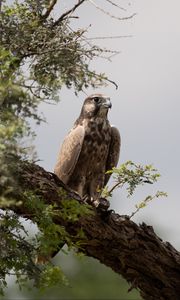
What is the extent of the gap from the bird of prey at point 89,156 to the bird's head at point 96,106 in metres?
0.06

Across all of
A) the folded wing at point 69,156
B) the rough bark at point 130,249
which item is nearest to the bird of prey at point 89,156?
the folded wing at point 69,156

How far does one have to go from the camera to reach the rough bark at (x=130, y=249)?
7484 millimetres

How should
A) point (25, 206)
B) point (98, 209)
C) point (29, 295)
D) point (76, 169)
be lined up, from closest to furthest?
point (25, 206) → point (98, 209) → point (76, 169) → point (29, 295)

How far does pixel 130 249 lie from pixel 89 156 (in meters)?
1.40

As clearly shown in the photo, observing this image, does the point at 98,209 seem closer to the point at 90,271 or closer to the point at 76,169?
the point at 76,169

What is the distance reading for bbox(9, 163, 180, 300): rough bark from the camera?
24.6ft

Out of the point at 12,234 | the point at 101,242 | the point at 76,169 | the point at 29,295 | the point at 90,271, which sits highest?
the point at 90,271

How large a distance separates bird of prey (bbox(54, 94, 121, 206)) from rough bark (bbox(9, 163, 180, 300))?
3.29 ft

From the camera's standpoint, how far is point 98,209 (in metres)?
7.60

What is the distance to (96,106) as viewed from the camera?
935 cm

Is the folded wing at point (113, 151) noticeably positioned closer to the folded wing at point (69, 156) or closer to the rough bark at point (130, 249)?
the folded wing at point (69, 156)

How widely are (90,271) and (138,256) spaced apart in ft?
59.1

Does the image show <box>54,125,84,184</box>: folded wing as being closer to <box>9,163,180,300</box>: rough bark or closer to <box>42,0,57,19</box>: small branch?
<box>9,163,180,300</box>: rough bark

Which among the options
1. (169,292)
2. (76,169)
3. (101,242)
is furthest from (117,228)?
(76,169)
